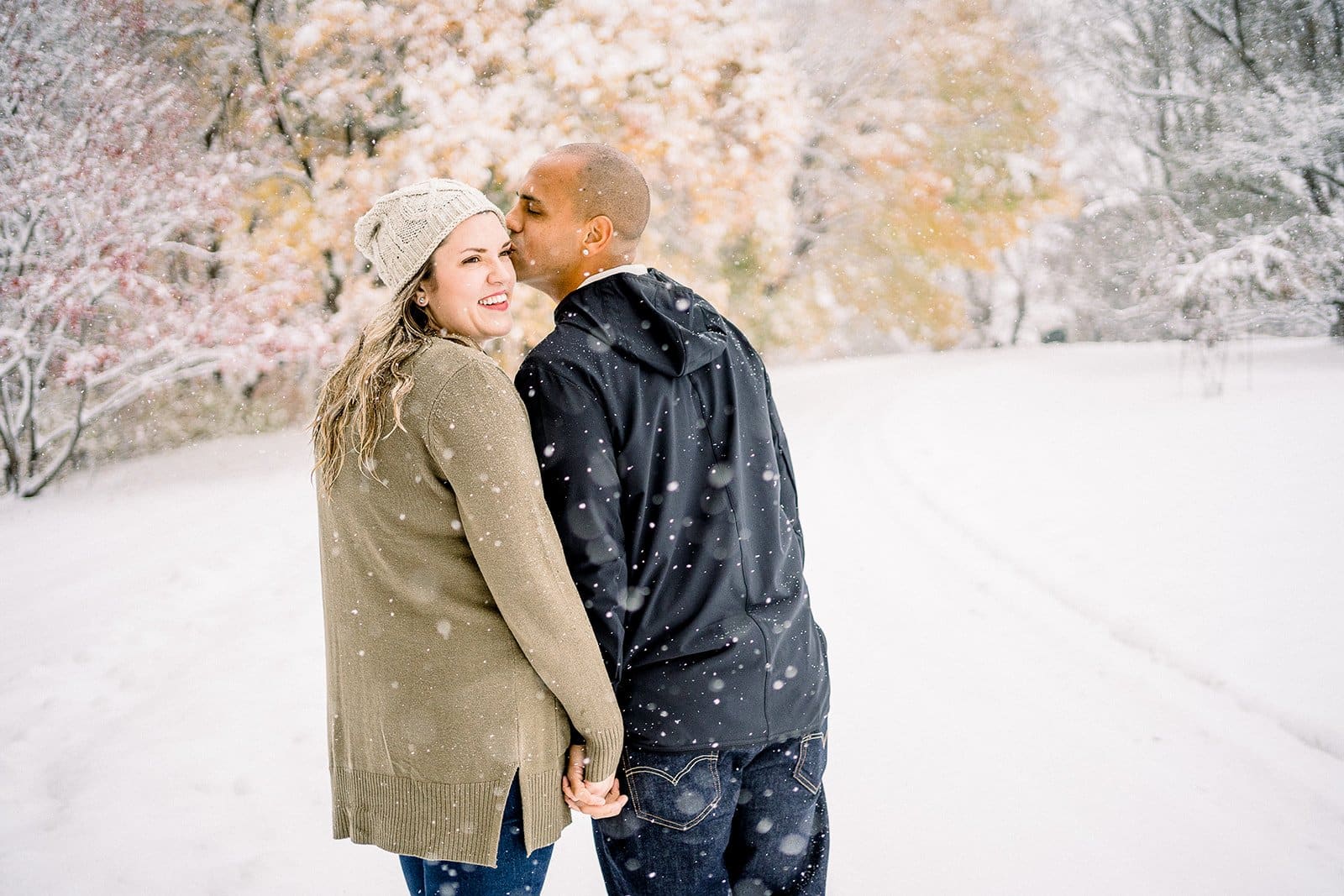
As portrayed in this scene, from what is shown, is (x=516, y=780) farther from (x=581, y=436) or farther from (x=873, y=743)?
(x=873, y=743)

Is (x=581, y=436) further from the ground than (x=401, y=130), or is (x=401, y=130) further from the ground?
(x=401, y=130)

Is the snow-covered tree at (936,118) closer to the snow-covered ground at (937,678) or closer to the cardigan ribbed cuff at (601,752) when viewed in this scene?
the snow-covered ground at (937,678)

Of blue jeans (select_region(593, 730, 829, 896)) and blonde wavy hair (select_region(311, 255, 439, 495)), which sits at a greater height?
blonde wavy hair (select_region(311, 255, 439, 495))

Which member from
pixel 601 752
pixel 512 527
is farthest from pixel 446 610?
pixel 601 752

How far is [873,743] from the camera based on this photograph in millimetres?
3268

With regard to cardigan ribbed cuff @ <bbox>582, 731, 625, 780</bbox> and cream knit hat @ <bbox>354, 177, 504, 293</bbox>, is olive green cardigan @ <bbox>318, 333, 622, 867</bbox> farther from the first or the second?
cream knit hat @ <bbox>354, 177, 504, 293</bbox>

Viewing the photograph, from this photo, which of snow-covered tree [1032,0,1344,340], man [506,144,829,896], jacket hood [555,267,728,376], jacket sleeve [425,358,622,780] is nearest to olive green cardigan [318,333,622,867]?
jacket sleeve [425,358,622,780]

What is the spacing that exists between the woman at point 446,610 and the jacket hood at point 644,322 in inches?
9.0

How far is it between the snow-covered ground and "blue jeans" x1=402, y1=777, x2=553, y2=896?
116cm

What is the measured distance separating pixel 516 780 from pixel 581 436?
0.62 m

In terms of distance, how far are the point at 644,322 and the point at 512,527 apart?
48 cm

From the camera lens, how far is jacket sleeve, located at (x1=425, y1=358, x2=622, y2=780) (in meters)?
1.31

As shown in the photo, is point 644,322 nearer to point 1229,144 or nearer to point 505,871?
point 505,871

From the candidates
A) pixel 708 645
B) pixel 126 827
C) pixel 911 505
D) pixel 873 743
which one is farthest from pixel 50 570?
pixel 911 505
